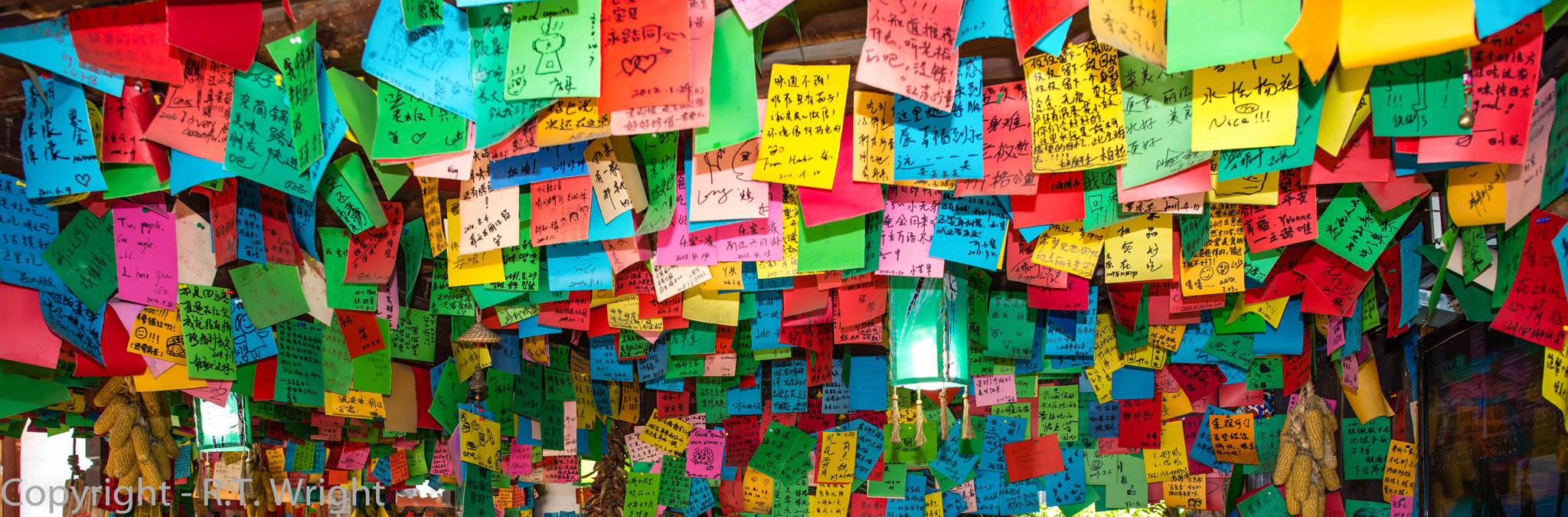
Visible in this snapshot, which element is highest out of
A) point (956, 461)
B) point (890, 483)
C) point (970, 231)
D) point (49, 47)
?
point (49, 47)

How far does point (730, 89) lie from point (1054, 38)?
0.50 m

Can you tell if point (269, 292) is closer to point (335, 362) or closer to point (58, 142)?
point (335, 362)

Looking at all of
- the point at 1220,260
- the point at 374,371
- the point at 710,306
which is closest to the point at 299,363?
the point at 374,371

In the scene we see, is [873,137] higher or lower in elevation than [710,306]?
higher

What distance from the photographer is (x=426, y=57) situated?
4.30 feet

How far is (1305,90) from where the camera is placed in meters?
1.38

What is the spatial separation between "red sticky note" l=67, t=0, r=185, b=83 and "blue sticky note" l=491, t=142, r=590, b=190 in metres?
0.58

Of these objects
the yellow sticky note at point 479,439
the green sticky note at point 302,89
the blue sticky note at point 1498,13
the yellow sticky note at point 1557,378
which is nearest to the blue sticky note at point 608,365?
the yellow sticky note at point 479,439

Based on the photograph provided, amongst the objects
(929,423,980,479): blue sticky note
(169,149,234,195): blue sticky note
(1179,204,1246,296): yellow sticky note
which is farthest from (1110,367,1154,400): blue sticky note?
(169,149,234,195): blue sticky note

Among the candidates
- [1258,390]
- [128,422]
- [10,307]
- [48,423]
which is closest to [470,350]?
[128,422]

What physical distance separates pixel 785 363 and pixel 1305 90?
9.44 ft

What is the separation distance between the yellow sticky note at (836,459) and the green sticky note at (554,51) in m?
3.15

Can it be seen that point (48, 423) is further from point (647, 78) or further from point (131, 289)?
point (647, 78)

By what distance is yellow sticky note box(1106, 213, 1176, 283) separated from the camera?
2.07 m
